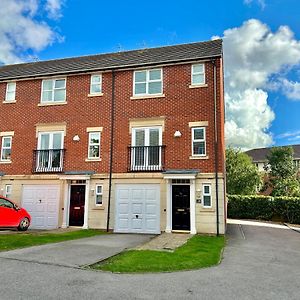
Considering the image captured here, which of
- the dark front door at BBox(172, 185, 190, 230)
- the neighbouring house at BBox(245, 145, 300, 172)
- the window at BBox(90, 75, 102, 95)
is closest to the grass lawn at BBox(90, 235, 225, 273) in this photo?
the dark front door at BBox(172, 185, 190, 230)

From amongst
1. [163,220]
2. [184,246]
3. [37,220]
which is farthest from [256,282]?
[37,220]

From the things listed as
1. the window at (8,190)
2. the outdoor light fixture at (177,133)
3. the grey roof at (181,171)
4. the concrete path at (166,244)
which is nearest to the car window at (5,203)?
the window at (8,190)

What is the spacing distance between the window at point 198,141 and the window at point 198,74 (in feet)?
7.49

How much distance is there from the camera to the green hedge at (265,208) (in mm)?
23952

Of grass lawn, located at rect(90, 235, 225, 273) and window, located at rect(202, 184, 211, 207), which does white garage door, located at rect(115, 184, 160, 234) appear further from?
grass lawn, located at rect(90, 235, 225, 273)

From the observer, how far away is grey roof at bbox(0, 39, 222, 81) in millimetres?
15953

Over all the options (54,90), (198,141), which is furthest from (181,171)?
(54,90)

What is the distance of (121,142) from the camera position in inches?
624

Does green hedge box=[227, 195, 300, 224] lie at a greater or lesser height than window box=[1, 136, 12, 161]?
lesser

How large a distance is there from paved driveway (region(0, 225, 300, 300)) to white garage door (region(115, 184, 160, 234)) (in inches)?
271

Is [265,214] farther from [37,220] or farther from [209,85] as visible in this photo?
[37,220]

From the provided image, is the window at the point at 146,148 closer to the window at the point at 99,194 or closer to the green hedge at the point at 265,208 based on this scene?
the window at the point at 99,194

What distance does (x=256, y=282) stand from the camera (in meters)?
6.45

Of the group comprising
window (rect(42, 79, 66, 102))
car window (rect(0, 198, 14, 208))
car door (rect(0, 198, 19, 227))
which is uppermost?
window (rect(42, 79, 66, 102))
